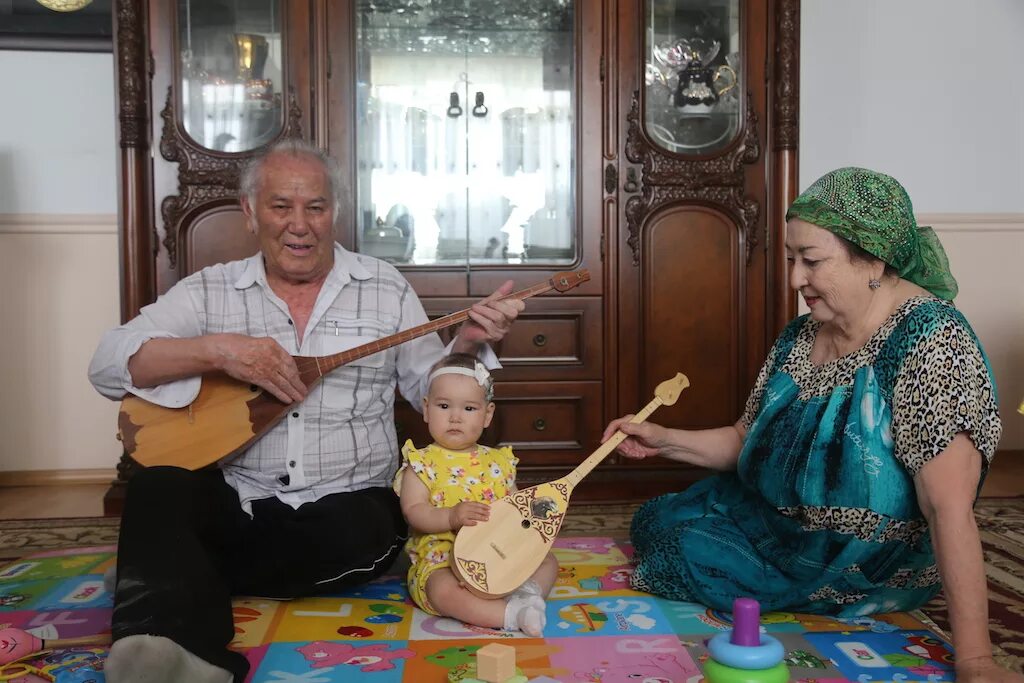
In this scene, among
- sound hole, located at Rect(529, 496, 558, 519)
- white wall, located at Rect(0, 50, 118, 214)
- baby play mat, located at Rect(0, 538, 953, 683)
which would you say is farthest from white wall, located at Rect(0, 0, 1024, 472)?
sound hole, located at Rect(529, 496, 558, 519)

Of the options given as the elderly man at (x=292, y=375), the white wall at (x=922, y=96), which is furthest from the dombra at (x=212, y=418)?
the white wall at (x=922, y=96)

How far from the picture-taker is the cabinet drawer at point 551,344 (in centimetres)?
311

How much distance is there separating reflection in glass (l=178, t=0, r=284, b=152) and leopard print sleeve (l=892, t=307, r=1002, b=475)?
2.04 metres

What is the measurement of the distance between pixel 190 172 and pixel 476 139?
893 mm

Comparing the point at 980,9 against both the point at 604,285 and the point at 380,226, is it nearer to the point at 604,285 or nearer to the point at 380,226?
the point at 604,285

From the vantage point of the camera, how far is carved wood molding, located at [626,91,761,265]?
3.08 metres

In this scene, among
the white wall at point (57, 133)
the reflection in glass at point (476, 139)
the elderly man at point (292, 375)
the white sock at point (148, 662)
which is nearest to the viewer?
the white sock at point (148, 662)

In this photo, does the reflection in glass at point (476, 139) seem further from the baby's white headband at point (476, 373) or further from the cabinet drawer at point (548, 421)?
the baby's white headband at point (476, 373)

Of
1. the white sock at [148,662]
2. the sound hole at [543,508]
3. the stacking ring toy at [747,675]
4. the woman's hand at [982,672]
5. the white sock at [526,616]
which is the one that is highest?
the sound hole at [543,508]

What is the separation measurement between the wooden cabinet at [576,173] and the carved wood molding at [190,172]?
0.25 feet

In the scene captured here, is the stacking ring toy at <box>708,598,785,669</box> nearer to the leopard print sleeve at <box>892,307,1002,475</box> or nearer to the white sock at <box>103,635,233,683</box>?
the leopard print sleeve at <box>892,307,1002,475</box>

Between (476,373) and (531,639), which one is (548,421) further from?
(531,639)

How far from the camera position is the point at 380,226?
3111 mm

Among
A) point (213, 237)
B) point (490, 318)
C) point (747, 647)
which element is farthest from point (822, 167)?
point (747, 647)
